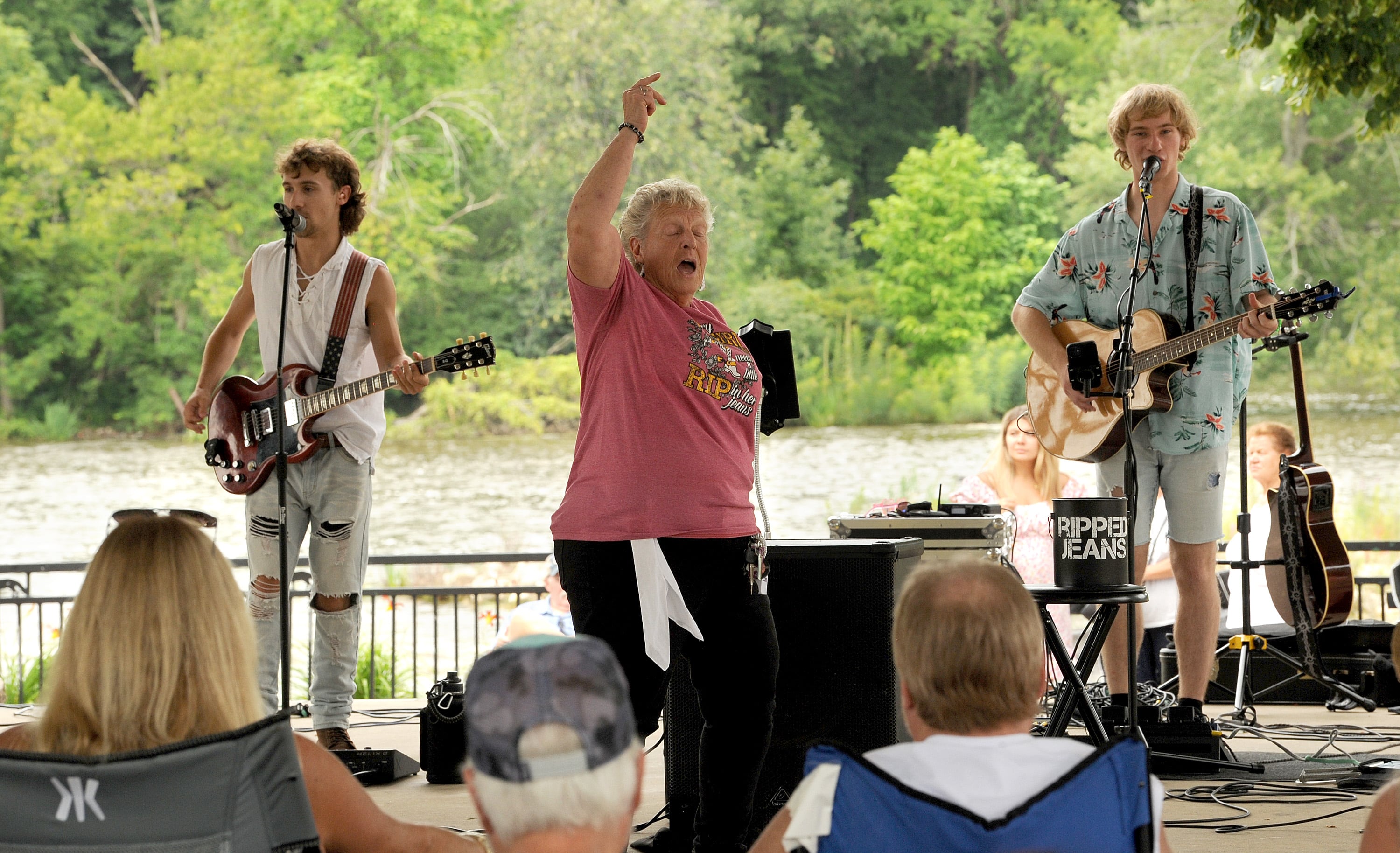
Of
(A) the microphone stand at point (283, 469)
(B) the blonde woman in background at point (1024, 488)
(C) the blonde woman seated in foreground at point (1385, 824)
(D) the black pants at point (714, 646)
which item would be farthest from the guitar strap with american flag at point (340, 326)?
(C) the blonde woman seated in foreground at point (1385, 824)

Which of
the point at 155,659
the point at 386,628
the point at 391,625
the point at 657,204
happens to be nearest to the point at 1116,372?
the point at 657,204

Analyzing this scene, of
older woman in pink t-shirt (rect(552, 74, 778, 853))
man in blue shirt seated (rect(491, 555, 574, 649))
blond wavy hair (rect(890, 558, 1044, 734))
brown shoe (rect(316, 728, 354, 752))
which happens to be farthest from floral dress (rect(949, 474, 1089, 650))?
blond wavy hair (rect(890, 558, 1044, 734))

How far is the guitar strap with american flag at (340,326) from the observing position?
3.87m

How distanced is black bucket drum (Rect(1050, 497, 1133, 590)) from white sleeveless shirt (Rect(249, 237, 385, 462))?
6.54 ft

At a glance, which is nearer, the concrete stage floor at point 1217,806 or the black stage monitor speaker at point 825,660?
the concrete stage floor at point 1217,806

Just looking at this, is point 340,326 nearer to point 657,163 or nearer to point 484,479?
point 484,479

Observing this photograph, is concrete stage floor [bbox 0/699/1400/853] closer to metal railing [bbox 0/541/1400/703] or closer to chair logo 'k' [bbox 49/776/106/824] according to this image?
metal railing [bbox 0/541/1400/703]

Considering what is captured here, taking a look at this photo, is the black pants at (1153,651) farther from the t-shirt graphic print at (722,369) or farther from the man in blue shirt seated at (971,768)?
the man in blue shirt seated at (971,768)

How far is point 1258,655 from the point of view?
16.6ft

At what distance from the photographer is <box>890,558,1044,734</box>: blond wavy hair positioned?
56.7 inches

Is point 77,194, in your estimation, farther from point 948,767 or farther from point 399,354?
point 948,767

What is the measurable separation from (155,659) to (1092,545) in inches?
97.1

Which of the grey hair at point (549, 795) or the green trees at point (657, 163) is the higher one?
the green trees at point (657, 163)

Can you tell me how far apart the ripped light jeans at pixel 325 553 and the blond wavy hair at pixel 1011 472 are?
2822mm
